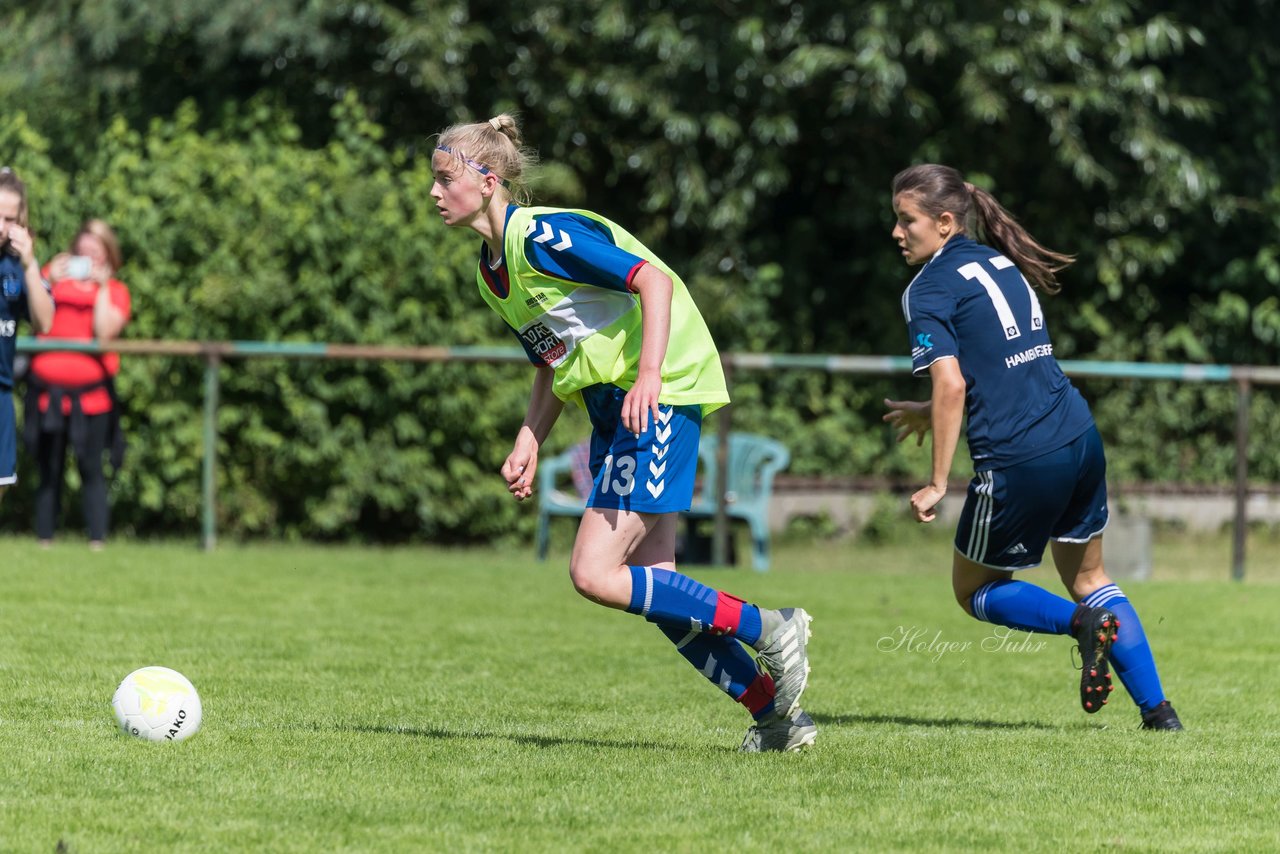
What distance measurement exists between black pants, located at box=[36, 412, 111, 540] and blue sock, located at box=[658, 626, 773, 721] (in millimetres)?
7033

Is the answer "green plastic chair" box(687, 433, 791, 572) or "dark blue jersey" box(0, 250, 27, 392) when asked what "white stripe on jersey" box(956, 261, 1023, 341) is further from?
"green plastic chair" box(687, 433, 791, 572)

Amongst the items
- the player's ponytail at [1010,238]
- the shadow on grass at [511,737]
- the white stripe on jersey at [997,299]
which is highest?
the player's ponytail at [1010,238]

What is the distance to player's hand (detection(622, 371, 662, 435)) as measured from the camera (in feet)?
15.0

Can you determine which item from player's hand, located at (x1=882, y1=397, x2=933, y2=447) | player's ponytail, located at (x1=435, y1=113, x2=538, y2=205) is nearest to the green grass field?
player's hand, located at (x1=882, y1=397, x2=933, y2=447)

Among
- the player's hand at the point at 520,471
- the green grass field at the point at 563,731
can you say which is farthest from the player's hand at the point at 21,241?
the player's hand at the point at 520,471

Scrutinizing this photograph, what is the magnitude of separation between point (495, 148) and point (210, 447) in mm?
6997

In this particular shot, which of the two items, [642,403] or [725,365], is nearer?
[642,403]

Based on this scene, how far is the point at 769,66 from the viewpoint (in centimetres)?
1373

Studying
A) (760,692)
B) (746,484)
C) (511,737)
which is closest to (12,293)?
(511,737)

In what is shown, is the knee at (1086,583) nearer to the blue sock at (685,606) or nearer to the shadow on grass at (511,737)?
the blue sock at (685,606)

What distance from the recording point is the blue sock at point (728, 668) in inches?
199

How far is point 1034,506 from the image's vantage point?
5.44 meters

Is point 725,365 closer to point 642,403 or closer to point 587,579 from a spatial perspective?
point 587,579

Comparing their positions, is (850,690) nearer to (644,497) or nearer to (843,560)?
(644,497)
